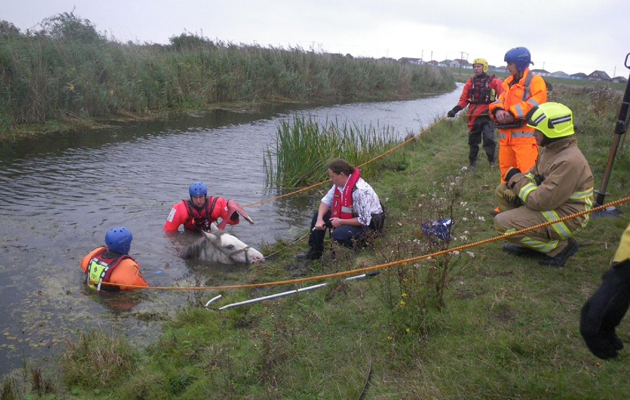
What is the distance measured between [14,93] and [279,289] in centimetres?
1343

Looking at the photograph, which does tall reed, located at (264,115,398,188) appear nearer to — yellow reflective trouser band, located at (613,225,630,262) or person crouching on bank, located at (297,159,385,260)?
person crouching on bank, located at (297,159,385,260)

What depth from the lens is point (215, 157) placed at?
14.3 meters

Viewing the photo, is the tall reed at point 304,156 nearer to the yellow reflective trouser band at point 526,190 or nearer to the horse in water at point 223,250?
the horse in water at point 223,250

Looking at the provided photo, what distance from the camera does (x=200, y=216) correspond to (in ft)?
27.7

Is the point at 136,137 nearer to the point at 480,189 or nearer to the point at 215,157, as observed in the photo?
the point at 215,157

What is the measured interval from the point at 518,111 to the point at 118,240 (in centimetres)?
523

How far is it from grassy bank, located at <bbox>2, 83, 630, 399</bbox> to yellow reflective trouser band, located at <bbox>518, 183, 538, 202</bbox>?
68cm

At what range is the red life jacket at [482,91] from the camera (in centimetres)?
1005

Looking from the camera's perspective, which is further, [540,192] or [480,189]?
[480,189]

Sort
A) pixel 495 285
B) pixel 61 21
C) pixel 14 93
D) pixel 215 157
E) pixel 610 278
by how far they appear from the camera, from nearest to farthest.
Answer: pixel 610 278 < pixel 495 285 < pixel 215 157 < pixel 14 93 < pixel 61 21

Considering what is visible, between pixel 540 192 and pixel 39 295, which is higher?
pixel 540 192

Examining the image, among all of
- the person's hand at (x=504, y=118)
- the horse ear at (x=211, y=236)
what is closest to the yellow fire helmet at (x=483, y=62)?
the person's hand at (x=504, y=118)

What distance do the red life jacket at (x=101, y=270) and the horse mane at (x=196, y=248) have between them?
1.18 metres

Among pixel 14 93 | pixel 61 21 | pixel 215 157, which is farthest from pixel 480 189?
pixel 61 21
